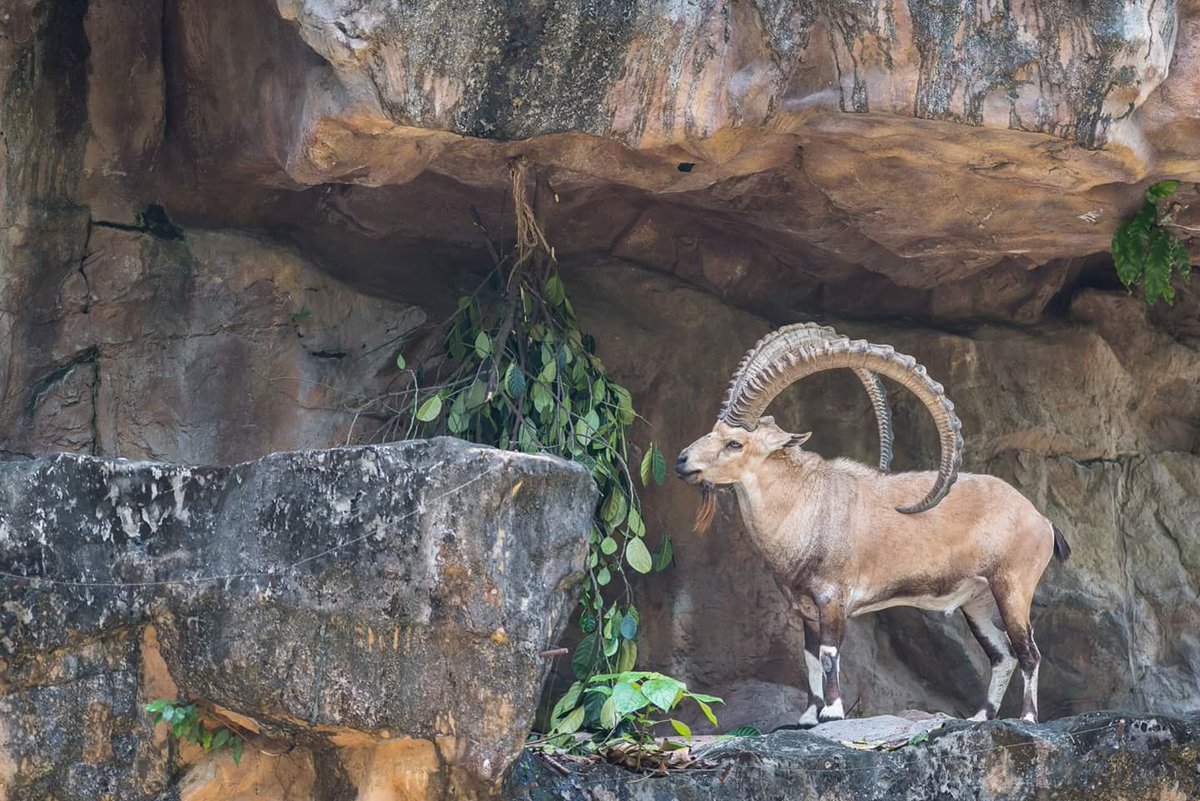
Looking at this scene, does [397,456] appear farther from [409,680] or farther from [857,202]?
[857,202]

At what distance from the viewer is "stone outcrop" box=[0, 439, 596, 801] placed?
6.82 meters

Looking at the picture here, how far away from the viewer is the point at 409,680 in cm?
687

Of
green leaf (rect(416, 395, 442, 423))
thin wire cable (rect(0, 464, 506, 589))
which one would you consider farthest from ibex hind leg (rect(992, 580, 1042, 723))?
thin wire cable (rect(0, 464, 506, 589))

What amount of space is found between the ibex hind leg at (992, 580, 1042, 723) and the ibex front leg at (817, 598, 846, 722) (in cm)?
87

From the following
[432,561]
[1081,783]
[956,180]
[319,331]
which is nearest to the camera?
[432,561]

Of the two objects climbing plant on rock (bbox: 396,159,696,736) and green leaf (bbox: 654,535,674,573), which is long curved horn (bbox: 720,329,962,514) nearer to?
climbing plant on rock (bbox: 396,159,696,736)

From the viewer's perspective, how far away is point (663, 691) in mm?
7328

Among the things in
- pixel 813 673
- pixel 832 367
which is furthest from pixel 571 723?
pixel 832 367

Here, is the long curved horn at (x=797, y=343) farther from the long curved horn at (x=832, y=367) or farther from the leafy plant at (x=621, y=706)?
the leafy plant at (x=621, y=706)

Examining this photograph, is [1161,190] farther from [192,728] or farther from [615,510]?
[192,728]

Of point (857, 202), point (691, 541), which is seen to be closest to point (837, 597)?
point (691, 541)

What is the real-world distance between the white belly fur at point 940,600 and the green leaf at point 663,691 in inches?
61.4

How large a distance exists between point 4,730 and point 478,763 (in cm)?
195

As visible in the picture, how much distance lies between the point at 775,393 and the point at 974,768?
210cm
